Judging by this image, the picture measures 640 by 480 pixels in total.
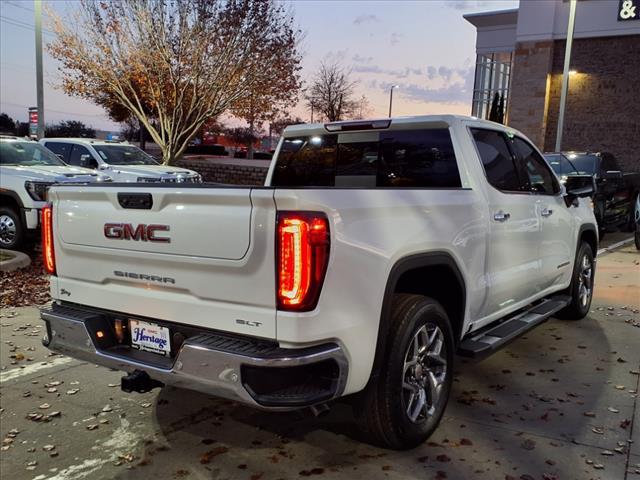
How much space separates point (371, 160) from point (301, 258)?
216cm

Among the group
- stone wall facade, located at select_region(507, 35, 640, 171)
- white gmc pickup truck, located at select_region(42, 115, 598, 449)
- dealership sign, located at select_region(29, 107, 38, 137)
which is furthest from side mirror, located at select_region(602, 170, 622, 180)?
dealership sign, located at select_region(29, 107, 38, 137)

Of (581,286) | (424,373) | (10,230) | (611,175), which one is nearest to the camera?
(424,373)

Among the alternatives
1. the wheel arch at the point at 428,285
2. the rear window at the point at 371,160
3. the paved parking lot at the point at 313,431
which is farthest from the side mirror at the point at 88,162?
the wheel arch at the point at 428,285

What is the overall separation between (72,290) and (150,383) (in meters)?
0.78

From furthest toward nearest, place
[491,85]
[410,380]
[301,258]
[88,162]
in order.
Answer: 1. [491,85]
2. [88,162]
3. [410,380]
4. [301,258]

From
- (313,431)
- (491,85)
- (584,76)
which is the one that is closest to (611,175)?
(313,431)

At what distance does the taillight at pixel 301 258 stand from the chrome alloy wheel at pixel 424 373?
918 millimetres

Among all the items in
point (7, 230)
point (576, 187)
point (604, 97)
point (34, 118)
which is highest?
point (604, 97)

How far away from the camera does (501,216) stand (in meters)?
4.27

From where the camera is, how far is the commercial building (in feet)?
78.2

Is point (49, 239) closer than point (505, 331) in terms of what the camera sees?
Yes

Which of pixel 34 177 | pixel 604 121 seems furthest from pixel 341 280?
pixel 604 121

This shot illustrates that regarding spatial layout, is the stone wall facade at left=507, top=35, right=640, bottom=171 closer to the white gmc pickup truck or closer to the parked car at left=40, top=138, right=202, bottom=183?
the parked car at left=40, top=138, right=202, bottom=183

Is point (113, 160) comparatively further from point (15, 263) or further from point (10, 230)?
point (15, 263)
